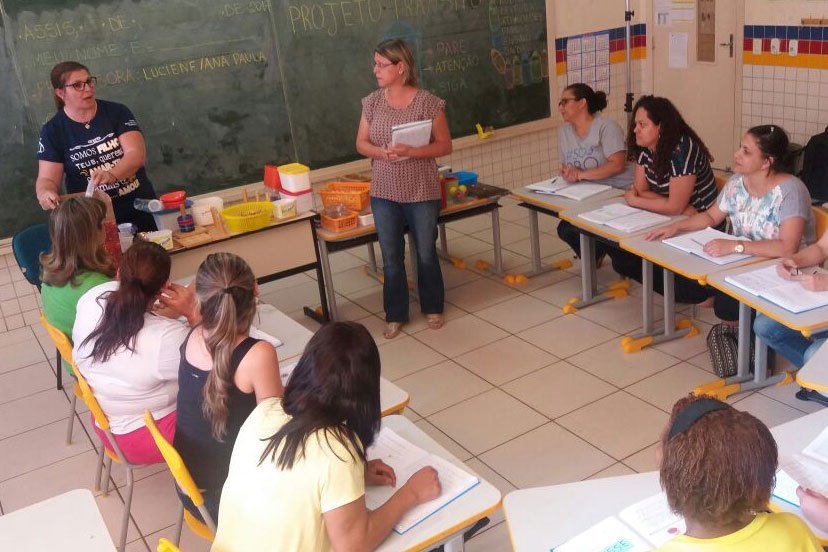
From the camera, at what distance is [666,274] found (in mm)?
4234

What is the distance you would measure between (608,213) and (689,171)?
478mm

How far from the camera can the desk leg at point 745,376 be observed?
3.82 metres

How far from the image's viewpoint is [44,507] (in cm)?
238

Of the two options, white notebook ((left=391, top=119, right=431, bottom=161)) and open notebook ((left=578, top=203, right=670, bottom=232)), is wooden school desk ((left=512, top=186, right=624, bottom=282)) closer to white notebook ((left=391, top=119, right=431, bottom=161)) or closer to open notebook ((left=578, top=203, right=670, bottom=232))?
open notebook ((left=578, top=203, right=670, bottom=232))

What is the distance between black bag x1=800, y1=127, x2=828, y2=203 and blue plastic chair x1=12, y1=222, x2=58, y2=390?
521 centimetres

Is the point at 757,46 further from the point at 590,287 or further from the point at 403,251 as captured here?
the point at 403,251

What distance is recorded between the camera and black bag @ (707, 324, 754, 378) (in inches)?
159

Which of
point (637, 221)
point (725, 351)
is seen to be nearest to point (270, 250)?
point (637, 221)

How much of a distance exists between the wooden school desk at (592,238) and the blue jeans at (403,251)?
0.79m

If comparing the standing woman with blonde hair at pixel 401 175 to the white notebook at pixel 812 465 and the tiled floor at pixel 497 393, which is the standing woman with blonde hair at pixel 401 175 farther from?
the white notebook at pixel 812 465

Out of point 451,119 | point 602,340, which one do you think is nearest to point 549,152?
point 451,119

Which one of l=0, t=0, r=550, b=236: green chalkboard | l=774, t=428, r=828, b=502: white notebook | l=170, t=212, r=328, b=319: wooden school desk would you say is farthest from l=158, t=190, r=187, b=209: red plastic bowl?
l=774, t=428, r=828, b=502: white notebook

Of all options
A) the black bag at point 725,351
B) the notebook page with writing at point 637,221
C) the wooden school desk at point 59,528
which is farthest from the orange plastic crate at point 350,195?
the wooden school desk at point 59,528

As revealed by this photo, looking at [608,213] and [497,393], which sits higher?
[608,213]
